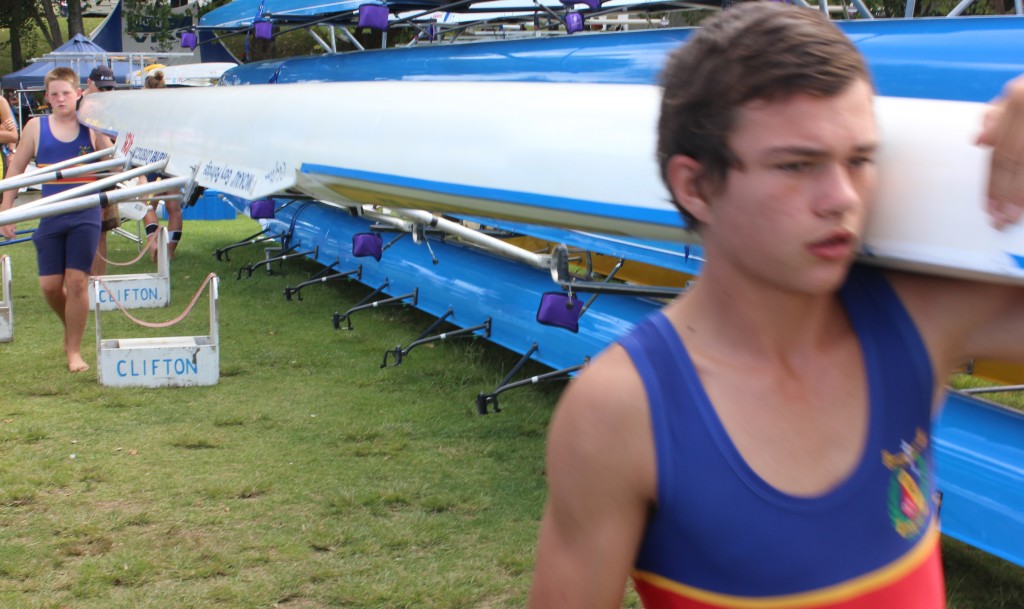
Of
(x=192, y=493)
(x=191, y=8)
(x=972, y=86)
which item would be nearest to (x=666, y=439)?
(x=972, y=86)

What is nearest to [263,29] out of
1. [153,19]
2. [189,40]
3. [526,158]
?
[189,40]

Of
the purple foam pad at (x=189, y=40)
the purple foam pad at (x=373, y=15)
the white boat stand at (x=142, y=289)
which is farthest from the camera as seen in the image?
the purple foam pad at (x=189, y=40)

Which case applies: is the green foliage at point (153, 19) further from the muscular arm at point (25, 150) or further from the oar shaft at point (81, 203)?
the oar shaft at point (81, 203)

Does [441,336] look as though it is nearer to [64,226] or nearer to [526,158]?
[64,226]

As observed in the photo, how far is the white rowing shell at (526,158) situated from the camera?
3.79 feet

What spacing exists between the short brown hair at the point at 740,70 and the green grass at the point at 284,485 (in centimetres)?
291

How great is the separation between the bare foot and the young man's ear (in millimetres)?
6457

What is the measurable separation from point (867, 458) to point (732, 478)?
0.52ft

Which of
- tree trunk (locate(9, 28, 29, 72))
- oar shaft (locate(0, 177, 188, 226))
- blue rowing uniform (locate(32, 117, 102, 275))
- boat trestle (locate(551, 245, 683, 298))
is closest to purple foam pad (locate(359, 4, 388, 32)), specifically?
blue rowing uniform (locate(32, 117, 102, 275))

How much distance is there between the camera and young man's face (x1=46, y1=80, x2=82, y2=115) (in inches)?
275

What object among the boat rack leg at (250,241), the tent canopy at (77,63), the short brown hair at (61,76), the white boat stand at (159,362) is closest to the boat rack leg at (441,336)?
the white boat stand at (159,362)

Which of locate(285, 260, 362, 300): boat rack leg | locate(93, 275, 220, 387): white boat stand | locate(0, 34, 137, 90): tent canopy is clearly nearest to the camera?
locate(93, 275, 220, 387): white boat stand

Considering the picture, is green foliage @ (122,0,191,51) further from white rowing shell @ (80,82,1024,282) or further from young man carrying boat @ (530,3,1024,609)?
young man carrying boat @ (530,3,1024,609)

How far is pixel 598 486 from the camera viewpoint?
1045 mm
